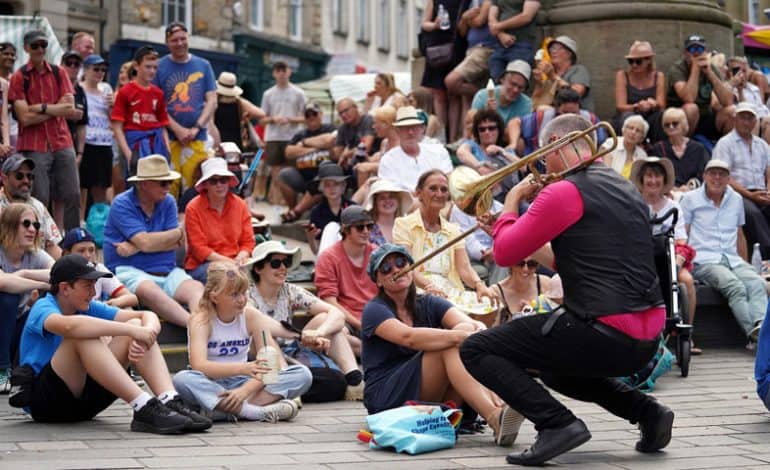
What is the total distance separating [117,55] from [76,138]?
24046mm

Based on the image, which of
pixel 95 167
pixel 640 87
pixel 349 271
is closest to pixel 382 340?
pixel 349 271

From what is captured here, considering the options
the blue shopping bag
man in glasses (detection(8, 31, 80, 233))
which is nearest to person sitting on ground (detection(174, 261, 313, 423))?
the blue shopping bag

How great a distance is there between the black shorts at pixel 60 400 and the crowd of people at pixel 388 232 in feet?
0.05

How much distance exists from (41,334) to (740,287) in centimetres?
580

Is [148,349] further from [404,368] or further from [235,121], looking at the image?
[235,121]

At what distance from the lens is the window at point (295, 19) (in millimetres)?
46719

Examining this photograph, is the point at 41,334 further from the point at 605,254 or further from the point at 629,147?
the point at 629,147

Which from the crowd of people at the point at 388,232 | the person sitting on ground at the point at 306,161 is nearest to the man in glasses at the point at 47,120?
the crowd of people at the point at 388,232

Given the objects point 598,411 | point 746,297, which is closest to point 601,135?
point 746,297

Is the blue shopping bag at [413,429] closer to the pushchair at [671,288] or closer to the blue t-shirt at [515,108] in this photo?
the pushchair at [671,288]

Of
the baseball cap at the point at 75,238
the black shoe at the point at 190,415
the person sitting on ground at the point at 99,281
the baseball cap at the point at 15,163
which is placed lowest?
the black shoe at the point at 190,415

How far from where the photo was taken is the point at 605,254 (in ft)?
22.5

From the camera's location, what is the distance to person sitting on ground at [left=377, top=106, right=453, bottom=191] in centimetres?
1296

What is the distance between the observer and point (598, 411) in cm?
891
